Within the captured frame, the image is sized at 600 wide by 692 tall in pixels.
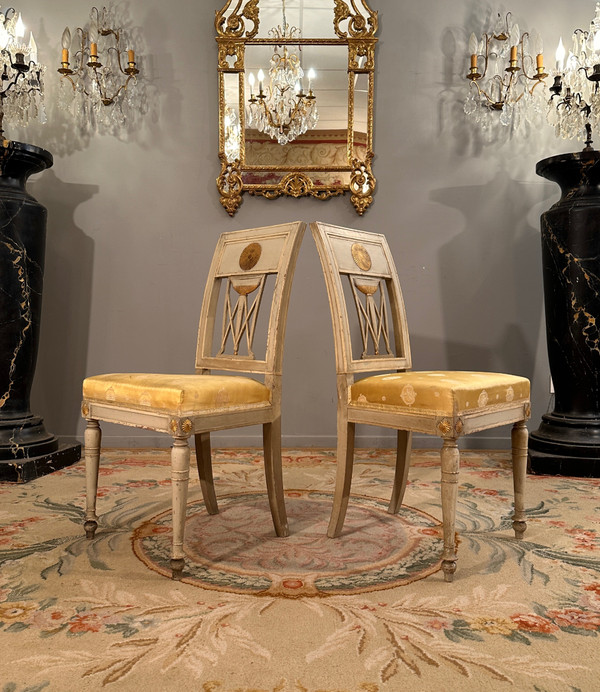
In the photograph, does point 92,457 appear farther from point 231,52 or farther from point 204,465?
point 231,52

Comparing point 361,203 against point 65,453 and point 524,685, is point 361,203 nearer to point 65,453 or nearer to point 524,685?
point 65,453

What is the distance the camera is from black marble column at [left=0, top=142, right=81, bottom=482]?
2.90 meters

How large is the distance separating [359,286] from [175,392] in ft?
2.54

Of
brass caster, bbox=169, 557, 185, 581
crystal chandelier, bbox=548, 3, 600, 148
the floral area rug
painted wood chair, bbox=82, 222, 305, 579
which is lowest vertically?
the floral area rug

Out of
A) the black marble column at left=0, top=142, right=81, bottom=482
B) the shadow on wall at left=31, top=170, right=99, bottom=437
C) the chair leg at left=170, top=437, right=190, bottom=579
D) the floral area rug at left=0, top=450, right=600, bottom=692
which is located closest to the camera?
the floral area rug at left=0, top=450, right=600, bottom=692

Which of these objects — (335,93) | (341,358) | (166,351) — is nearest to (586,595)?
(341,358)

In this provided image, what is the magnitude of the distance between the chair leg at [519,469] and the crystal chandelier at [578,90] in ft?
5.88

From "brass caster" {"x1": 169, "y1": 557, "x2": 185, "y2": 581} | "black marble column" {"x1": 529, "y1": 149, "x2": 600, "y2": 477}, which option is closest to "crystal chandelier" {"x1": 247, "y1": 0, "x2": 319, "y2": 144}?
"black marble column" {"x1": 529, "y1": 149, "x2": 600, "y2": 477}

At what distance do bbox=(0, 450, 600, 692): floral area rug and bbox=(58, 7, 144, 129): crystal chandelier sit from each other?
2134mm

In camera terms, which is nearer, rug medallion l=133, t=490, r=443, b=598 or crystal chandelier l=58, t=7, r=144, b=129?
rug medallion l=133, t=490, r=443, b=598

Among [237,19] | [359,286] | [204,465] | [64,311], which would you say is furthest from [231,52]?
[204,465]

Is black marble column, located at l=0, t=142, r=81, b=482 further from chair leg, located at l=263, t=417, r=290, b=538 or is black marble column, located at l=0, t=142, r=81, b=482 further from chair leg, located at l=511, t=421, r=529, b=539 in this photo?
chair leg, located at l=511, t=421, r=529, b=539

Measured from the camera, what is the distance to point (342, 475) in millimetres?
2006

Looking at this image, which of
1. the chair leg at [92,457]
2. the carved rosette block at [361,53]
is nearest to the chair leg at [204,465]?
the chair leg at [92,457]
